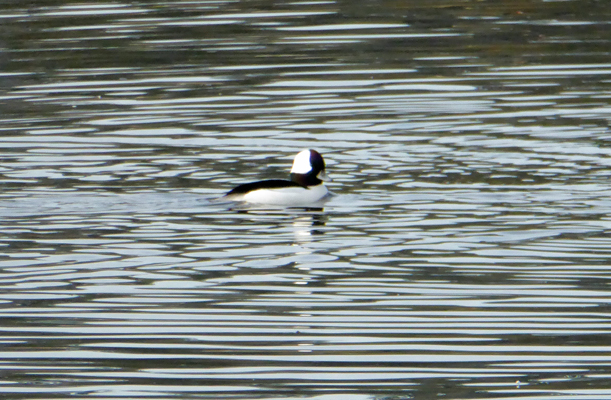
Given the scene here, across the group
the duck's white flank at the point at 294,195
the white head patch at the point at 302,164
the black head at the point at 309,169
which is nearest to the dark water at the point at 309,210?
the duck's white flank at the point at 294,195

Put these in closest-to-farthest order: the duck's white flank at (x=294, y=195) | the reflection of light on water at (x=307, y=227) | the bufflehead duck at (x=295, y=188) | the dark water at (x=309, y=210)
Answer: the dark water at (x=309, y=210) → the reflection of light on water at (x=307, y=227) → the bufflehead duck at (x=295, y=188) → the duck's white flank at (x=294, y=195)

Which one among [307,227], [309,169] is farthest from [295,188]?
[307,227]

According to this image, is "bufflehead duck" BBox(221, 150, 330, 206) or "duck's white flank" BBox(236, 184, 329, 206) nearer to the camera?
"bufflehead duck" BBox(221, 150, 330, 206)

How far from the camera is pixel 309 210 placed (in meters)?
12.6

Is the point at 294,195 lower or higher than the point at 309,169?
lower

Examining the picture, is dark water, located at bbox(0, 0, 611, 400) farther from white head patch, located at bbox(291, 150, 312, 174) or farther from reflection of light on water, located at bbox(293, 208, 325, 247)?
white head patch, located at bbox(291, 150, 312, 174)

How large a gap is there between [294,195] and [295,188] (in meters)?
0.07

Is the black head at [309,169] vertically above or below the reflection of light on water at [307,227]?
above

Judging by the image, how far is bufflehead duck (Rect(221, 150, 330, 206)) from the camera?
12266mm

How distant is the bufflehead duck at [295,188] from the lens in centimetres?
1227

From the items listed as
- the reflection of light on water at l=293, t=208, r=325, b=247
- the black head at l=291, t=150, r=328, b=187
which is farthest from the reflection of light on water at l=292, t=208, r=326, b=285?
the black head at l=291, t=150, r=328, b=187

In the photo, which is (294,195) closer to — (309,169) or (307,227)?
(309,169)

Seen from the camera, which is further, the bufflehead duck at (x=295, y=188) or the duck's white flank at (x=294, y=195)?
the duck's white flank at (x=294, y=195)

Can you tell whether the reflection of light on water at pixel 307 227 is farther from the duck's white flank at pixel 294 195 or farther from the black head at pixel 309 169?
the black head at pixel 309 169
